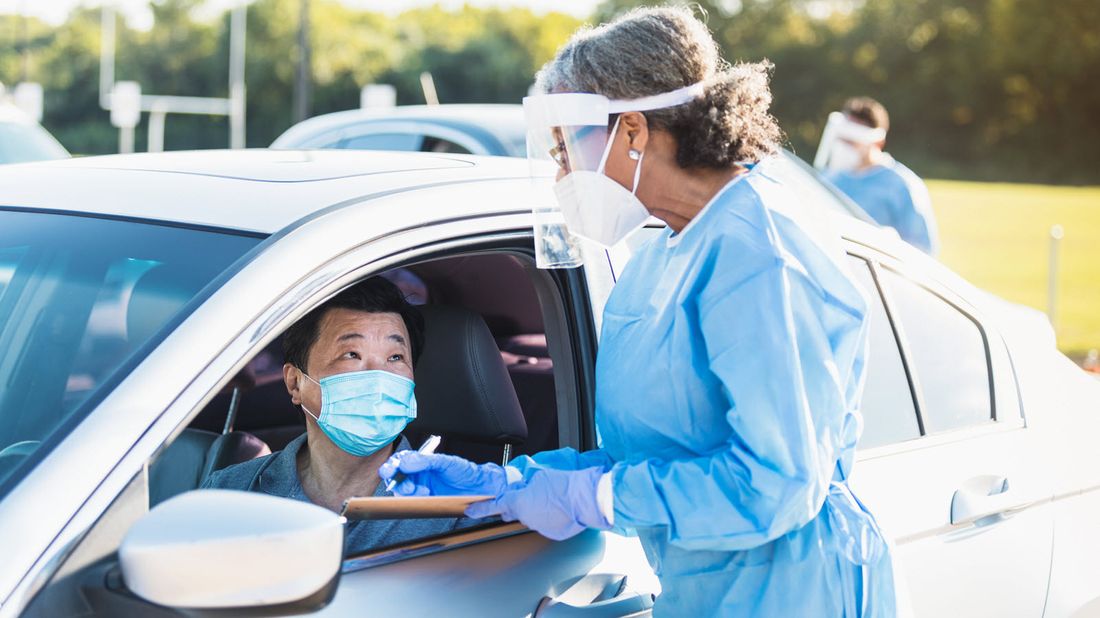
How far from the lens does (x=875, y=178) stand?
305 inches

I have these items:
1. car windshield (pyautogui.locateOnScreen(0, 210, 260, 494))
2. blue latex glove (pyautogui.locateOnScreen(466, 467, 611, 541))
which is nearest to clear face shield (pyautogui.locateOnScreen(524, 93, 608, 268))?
blue latex glove (pyautogui.locateOnScreen(466, 467, 611, 541))

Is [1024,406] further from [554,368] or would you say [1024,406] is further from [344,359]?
[344,359]

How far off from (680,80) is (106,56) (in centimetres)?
5238

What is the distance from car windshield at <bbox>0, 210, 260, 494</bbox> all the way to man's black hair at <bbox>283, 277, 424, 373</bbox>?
568 mm

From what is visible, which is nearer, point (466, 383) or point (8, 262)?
point (8, 262)

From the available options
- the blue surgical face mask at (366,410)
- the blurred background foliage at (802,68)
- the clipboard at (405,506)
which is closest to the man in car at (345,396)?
the blue surgical face mask at (366,410)

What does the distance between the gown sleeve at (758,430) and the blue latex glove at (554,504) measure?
40 millimetres

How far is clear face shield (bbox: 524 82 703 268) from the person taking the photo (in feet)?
6.74

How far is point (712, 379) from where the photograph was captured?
1.91 m

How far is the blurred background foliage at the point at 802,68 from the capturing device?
54188 mm

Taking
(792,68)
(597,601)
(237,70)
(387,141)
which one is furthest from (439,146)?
(792,68)

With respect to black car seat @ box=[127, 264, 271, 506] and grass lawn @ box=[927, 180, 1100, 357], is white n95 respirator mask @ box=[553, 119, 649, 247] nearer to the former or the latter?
black car seat @ box=[127, 264, 271, 506]

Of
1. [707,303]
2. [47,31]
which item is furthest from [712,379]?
[47,31]

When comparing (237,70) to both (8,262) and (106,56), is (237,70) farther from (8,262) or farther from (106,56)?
(8,262)
